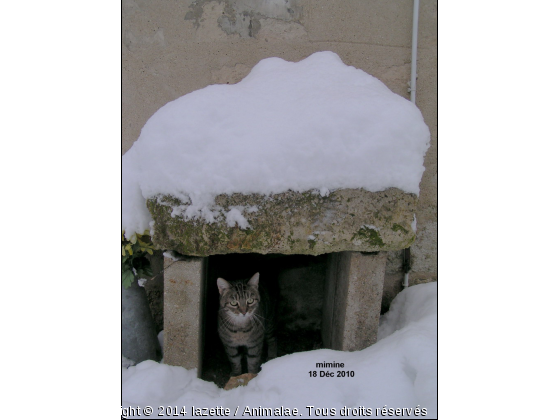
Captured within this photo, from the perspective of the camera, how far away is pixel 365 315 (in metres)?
2.12

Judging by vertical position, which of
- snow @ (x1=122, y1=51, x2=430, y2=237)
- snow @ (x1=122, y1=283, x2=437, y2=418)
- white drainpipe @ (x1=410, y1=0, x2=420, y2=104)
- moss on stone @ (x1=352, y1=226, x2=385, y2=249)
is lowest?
snow @ (x1=122, y1=283, x2=437, y2=418)

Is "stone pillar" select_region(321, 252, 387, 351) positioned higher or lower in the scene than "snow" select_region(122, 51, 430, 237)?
lower

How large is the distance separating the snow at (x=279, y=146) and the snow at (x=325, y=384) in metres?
0.80

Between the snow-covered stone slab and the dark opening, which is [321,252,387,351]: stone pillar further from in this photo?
the dark opening

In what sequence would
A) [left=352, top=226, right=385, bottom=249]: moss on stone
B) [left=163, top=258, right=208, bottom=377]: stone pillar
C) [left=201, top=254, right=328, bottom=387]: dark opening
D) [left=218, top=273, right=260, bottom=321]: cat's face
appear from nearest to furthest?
[left=352, top=226, right=385, bottom=249]: moss on stone, [left=163, top=258, right=208, bottom=377]: stone pillar, [left=218, top=273, right=260, bottom=321]: cat's face, [left=201, top=254, right=328, bottom=387]: dark opening

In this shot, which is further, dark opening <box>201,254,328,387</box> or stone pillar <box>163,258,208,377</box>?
dark opening <box>201,254,328,387</box>

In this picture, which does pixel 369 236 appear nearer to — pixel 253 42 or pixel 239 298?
pixel 239 298

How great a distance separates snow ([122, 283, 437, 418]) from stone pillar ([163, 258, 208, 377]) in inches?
3.1

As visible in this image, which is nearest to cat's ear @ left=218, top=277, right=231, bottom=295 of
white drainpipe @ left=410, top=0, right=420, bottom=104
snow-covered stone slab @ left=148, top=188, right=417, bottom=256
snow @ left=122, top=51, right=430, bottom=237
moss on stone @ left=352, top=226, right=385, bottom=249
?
snow-covered stone slab @ left=148, top=188, right=417, bottom=256

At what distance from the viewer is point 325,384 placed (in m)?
1.80

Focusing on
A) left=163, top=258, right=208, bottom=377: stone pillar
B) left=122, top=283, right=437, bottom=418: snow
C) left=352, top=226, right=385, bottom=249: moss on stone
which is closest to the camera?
left=122, top=283, right=437, bottom=418: snow

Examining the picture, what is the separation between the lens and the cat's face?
8.13 feet

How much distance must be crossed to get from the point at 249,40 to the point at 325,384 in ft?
7.16

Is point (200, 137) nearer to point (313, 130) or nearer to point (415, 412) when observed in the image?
point (313, 130)
